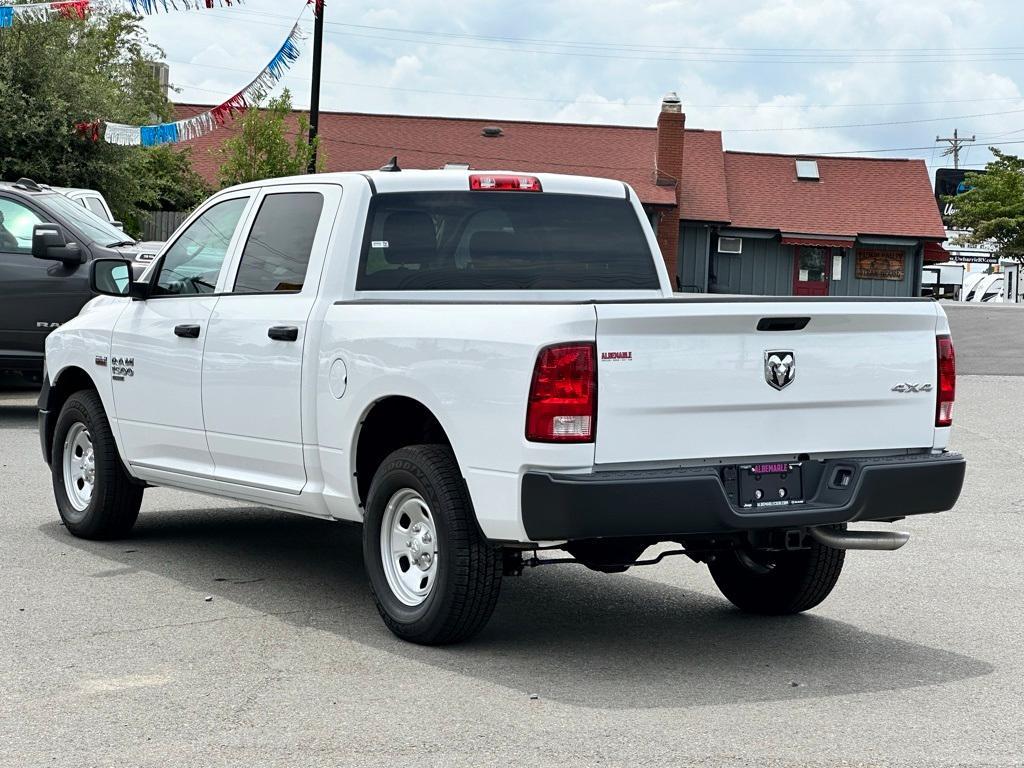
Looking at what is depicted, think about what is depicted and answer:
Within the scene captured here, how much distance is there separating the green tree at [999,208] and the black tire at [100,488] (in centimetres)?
5926

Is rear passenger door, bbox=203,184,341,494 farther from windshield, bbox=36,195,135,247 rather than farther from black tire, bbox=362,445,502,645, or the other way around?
windshield, bbox=36,195,135,247

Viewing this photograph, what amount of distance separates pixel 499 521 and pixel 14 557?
11.6ft

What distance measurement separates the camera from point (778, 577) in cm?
716

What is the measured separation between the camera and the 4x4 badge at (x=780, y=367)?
19.7 feet

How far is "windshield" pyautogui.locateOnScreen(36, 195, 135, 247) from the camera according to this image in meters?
15.2

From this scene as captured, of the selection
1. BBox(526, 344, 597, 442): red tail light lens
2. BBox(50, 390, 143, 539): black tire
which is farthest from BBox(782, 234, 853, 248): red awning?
BBox(526, 344, 597, 442): red tail light lens

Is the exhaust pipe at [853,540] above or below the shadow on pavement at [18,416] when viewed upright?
above

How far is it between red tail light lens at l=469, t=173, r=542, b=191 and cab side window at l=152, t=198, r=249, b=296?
1211 millimetres

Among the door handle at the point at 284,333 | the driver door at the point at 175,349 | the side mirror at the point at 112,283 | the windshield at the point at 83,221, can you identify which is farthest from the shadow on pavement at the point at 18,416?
the door handle at the point at 284,333

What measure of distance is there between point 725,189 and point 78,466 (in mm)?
45934

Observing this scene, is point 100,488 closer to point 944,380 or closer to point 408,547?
point 408,547

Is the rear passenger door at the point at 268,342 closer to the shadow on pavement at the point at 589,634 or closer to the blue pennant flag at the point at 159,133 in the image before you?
the shadow on pavement at the point at 589,634

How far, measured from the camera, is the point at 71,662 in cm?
604

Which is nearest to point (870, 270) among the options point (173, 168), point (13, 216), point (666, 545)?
point (173, 168)
